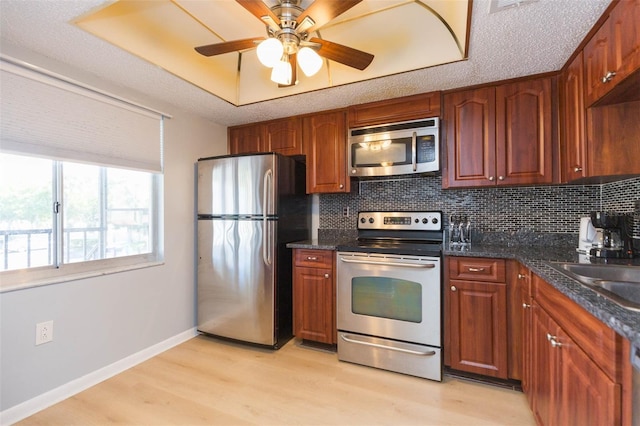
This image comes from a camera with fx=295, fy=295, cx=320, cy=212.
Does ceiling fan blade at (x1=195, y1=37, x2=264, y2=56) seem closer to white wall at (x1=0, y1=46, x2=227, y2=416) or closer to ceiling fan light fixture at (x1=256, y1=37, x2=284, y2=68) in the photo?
ceiling fan light fixture at (x1=256, y1=37, x2=284, y2=68)

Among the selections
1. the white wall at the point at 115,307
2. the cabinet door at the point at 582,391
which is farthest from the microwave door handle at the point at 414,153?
A: the white wall at the point at 115,307

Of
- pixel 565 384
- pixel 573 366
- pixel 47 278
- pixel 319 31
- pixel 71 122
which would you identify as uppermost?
pixel 319 31

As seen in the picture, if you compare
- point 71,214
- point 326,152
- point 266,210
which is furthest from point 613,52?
point 71,214

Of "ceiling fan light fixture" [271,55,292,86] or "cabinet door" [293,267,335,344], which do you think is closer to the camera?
"ceiling fan light fixture" [271,55,292,86]

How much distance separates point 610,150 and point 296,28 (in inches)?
70.2

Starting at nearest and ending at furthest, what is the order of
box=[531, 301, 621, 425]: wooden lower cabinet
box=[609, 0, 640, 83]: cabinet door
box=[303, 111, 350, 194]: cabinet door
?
box=[531, 301, 621, 425]: wooden lower cabinet < box=[609, 0, 640, 83]: cabinet door < box=[303, 111, 350, 194]: cabinet door

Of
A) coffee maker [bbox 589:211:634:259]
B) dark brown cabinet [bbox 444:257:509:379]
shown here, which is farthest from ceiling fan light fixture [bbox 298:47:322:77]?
coffee maker [bbox 589:211:634:259]

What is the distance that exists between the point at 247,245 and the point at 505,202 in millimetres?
2187

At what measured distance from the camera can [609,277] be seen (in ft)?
4.63

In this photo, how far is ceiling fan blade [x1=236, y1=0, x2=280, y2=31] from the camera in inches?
49.2

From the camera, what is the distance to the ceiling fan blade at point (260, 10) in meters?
1.25

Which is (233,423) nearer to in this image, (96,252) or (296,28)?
(96,252)

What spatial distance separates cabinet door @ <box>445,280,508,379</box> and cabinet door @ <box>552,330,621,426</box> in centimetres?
72

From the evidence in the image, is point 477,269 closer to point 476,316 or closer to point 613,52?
point 476,316
